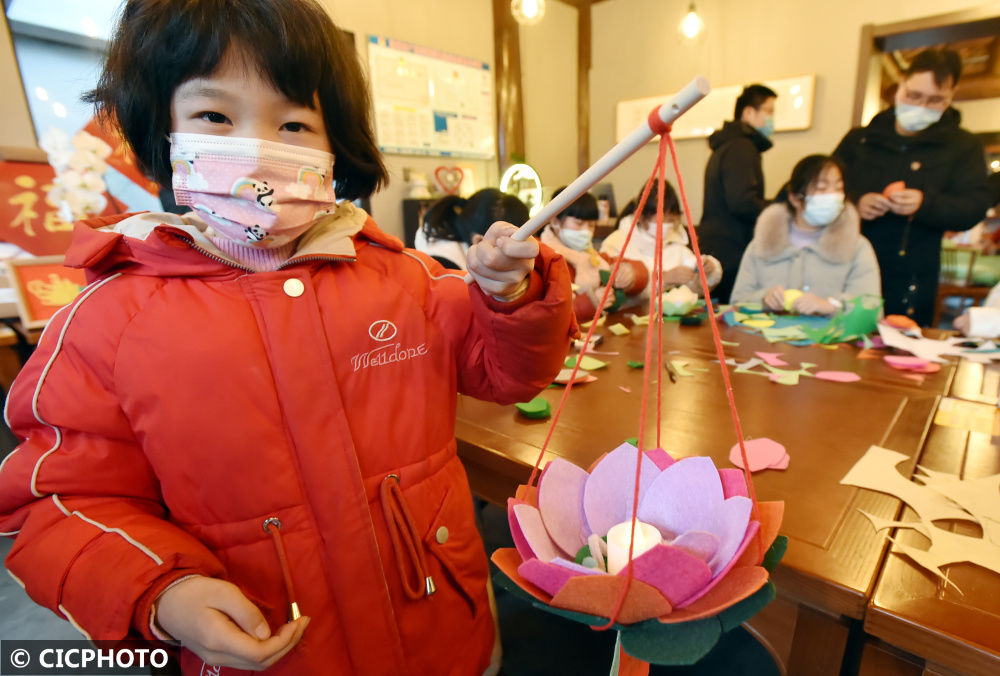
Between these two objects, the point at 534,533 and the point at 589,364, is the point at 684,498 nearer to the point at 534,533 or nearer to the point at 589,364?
the point at 534,533

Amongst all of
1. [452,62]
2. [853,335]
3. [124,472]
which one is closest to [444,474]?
[124,472]

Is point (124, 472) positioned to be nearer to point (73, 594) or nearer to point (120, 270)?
point (73, 594)

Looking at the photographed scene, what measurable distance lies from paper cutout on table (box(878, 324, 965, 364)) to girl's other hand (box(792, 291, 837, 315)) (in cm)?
26

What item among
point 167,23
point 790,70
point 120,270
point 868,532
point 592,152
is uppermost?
point 790,70

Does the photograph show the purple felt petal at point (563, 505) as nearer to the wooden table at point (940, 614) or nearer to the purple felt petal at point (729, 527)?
the purple felt petal at point (729, 527)

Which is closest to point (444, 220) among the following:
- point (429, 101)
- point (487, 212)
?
point (487, 212)

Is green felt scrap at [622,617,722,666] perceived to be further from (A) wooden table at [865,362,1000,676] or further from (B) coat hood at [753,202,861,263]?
(B) coat hood at [753,202,861,263]

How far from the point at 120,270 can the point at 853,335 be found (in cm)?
168

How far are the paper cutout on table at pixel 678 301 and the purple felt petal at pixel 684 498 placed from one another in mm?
1342

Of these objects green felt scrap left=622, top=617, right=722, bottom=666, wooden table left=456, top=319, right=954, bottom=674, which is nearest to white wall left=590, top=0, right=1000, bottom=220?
wooden table left=456, top=319, right=954, bottom=674

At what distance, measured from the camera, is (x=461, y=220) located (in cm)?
165

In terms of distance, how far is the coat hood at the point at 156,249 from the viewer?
55 cm

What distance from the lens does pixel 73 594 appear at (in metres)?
0.48

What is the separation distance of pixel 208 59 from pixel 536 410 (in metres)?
0.73
